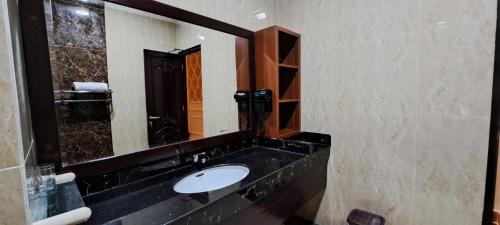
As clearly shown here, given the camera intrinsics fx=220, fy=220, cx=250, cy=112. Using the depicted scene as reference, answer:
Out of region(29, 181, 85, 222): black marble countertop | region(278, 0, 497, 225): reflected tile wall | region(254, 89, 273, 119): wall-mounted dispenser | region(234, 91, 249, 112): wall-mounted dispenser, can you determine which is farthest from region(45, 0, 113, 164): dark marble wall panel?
region(278, 0, 497, 225): reflected tile wall

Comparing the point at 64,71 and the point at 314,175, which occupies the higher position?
the point at 64,71

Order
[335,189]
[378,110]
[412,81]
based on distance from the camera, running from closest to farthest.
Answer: [412,81] → [378,110] → [335,189]

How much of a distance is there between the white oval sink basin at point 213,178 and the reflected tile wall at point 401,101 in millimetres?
828

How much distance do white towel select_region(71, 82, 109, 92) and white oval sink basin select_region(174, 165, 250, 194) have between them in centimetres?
63

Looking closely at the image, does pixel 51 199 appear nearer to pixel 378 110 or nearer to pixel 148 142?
pixel 148 142

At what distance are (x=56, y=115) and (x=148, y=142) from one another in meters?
0.43

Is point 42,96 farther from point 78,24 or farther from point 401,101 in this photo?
point 401,101

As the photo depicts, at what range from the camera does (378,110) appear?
1.53 m

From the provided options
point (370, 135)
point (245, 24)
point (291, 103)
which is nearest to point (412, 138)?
point (370, 135)

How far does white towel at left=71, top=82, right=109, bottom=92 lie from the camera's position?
3.41 ft

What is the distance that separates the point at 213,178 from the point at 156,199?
1.53ft

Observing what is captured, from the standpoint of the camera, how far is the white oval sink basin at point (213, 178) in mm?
1275

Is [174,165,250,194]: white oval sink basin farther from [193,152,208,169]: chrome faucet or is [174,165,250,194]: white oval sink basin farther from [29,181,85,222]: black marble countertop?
[29,181,85,222]: black marble countertop

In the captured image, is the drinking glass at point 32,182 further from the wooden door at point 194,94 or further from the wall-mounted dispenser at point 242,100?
the wall-mounted dispenser at point 242,100
